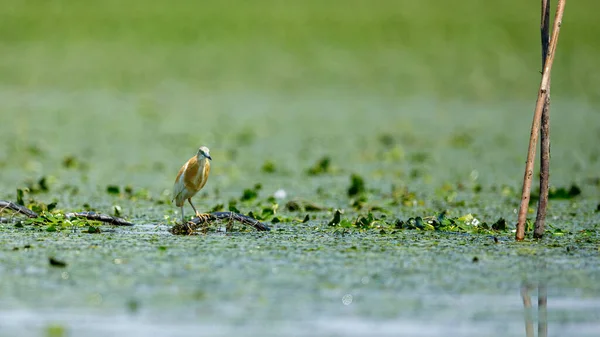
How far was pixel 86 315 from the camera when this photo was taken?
5.36m

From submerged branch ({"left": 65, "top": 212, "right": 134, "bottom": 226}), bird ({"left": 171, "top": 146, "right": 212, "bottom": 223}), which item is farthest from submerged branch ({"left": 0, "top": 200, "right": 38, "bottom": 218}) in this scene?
bird ({"left": 171, "top": 146, "right": 212, "bottom": 223})

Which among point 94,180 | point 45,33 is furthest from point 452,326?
point 45,33

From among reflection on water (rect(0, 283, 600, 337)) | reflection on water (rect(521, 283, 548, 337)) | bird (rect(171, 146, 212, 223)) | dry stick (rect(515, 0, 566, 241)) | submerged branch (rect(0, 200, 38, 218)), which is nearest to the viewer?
reflection on water (rect(0, 283, 600, 337))

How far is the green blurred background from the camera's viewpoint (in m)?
15.7

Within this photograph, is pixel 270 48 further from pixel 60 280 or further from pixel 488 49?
pixel 60 280

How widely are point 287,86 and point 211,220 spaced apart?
1655 cm

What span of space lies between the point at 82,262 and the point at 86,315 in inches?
50.7

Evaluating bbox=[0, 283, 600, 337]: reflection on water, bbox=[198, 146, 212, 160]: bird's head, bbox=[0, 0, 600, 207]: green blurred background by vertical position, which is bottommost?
bbox=[0, 283, 600, 337]: reflection on water

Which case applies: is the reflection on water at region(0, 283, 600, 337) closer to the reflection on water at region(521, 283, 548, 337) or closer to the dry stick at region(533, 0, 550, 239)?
the reflection on water at region(521, 283, 548, 337)

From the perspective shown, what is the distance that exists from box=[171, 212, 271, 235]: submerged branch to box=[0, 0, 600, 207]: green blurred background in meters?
4.84

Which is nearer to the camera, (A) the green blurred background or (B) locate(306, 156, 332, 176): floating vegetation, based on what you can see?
(B) locate(306, 156, 332, 176): floating vegetation

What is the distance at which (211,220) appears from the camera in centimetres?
820

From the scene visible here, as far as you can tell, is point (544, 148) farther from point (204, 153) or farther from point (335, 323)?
point (335, 323)

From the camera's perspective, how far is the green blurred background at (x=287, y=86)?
15.7m
